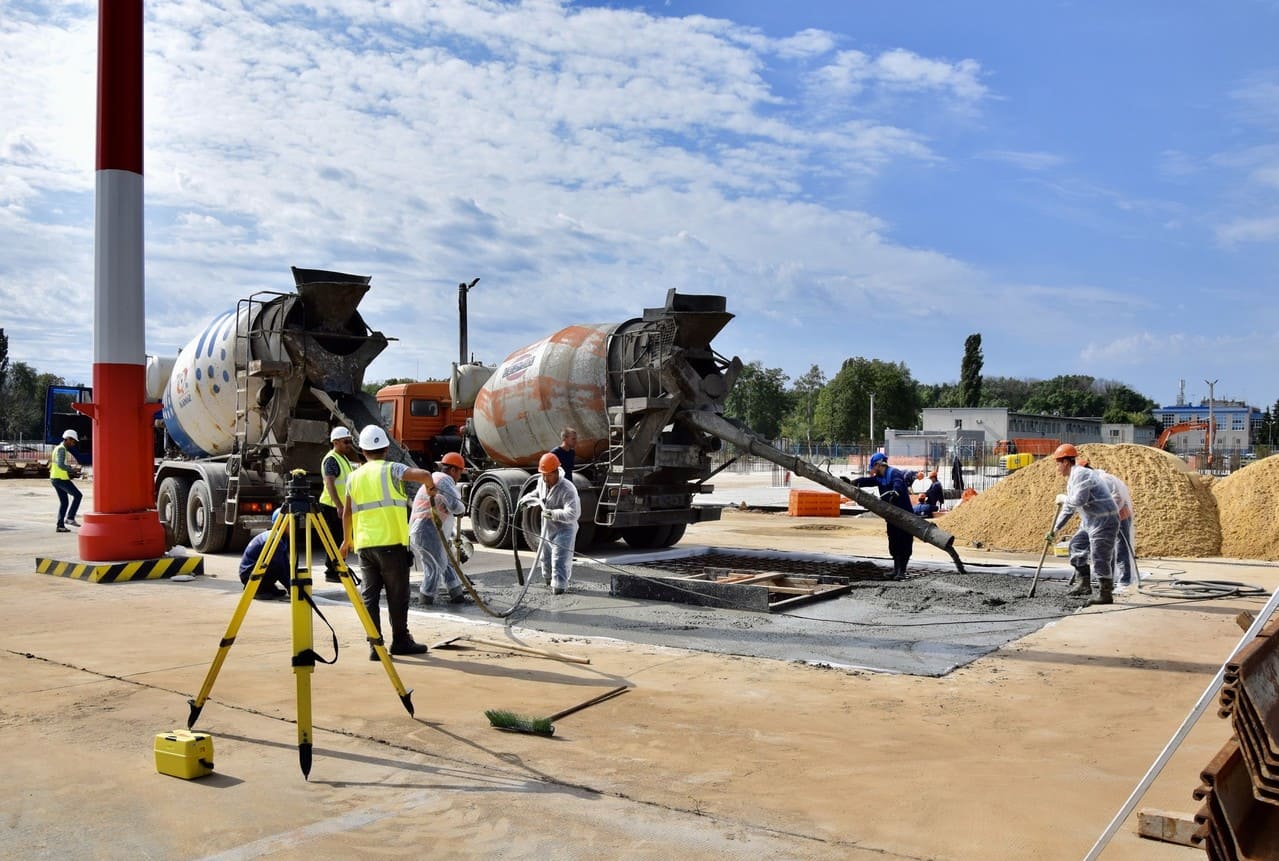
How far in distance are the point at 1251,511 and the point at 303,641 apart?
55.8ft

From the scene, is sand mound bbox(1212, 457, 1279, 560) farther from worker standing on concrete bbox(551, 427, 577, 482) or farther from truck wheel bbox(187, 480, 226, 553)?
truck wheel bbox(187, 480, 226, 553)

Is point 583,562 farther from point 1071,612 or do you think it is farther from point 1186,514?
point 1186,514

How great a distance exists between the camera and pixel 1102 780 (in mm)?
5195

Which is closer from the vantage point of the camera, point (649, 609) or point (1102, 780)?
point (1102, 780)

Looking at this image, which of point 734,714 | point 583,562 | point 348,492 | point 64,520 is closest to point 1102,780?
point 734,714

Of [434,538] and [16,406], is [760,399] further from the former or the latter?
[434,538]

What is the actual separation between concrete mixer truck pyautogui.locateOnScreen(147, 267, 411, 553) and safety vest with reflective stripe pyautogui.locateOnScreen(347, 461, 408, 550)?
696 cm

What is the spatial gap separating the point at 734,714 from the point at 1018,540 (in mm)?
12845

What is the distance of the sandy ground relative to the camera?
14.4ft

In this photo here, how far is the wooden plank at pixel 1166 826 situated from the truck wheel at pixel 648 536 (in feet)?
39.5

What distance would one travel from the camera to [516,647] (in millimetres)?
8445

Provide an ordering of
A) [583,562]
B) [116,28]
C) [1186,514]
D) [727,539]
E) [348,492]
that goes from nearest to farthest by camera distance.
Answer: [348,492]
[116,28]
[583,562]
[1186,514]
[727,539]

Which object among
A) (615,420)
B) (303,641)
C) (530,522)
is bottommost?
(530,522)

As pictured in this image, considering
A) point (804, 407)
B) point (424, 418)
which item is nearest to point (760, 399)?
point (804, 407)
